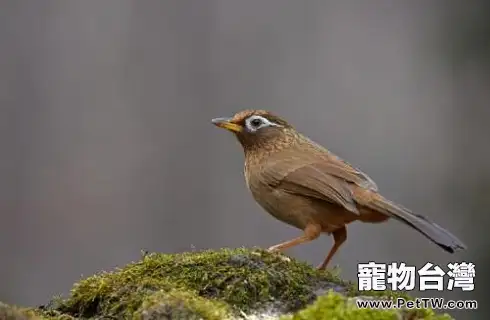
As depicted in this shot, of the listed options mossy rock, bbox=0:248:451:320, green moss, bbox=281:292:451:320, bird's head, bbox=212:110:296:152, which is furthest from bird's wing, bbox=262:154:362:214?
green moss, bbox=281:292:451:320

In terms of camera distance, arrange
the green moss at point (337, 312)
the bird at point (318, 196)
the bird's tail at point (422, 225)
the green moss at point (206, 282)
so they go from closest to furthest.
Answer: the green moss at point (337, 312) → the green moss at point (206, 282) → the bird's tail at point (422, 225) → the bird at point (318, 196)

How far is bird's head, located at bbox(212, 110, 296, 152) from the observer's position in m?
3.72

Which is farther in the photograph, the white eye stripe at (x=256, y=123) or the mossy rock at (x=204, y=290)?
the white eye stripe at (x=256, y=123)

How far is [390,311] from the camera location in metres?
2.27

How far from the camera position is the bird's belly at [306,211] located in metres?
3.30

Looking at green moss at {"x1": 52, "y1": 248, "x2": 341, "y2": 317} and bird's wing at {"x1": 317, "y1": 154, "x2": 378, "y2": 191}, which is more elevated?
bird's wing at {"x1": 317, "y1": 154, "x2": 378, "y2": 191}

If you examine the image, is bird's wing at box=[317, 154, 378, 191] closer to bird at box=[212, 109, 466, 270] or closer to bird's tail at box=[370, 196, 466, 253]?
bird at box=[212, 109, 466, 270]

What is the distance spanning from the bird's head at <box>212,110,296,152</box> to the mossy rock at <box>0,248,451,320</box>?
0.94 m

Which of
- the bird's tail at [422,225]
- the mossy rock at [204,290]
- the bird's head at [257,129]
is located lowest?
the mossy rock at [204,290]

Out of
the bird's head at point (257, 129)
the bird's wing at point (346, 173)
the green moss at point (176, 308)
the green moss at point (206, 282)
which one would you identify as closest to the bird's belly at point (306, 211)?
the bird's wing at point (346, 173)

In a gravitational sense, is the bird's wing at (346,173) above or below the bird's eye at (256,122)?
below

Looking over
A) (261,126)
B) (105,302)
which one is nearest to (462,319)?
(261,126)

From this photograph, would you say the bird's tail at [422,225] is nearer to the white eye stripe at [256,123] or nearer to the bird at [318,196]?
the bird at [318,196]

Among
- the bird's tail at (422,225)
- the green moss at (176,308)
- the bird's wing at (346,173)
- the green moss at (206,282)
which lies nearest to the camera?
the green moss at (176,308)
